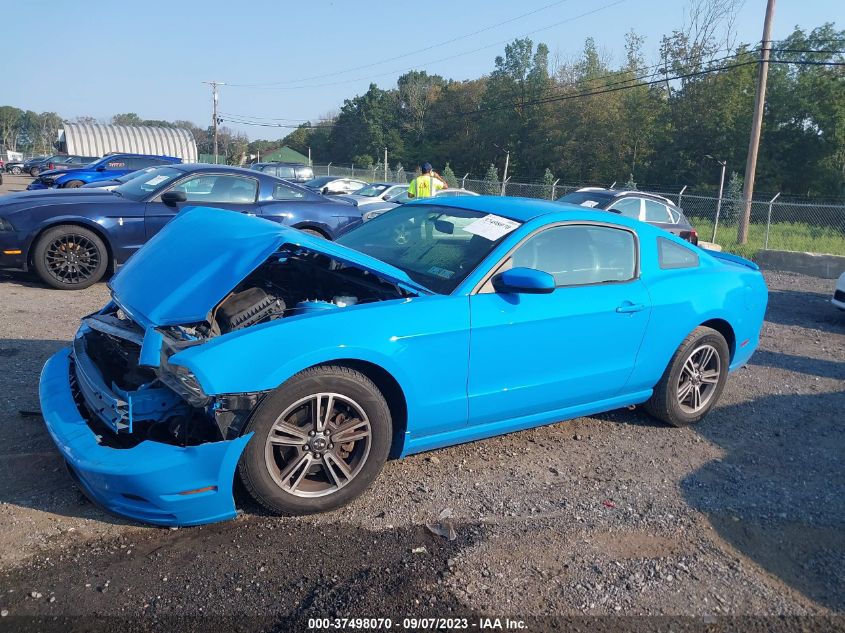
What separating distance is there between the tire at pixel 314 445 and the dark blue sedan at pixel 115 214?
12.8 ft

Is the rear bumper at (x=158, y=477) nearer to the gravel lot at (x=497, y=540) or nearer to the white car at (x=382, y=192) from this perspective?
the gravel lot at (x=497, y=540)

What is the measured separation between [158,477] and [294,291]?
1547mm

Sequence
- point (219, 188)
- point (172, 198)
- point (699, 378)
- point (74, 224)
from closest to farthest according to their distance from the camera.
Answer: point (699, 378)
point (74, 224)
point (172, 198)
point (219, 188)

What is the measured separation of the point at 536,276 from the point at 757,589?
72.0 inches

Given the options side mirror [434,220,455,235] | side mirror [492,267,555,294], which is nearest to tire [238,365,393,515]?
side mirror [492,267,555,294]

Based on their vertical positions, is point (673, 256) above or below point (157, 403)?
above

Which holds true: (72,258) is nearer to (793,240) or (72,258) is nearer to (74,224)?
(74,224)

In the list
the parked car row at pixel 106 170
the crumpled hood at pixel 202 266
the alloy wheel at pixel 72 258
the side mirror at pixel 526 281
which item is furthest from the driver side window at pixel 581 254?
the parked car row at pixel 106 170

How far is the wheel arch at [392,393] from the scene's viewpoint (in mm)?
3476

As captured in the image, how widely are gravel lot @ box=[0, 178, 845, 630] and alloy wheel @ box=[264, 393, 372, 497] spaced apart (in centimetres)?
19

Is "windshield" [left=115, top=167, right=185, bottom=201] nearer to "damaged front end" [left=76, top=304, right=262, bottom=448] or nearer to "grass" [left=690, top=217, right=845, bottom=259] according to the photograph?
"damaged front end" [left=76, top=304, right=262, bottom=448]

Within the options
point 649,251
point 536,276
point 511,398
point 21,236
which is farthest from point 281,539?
point 21,236

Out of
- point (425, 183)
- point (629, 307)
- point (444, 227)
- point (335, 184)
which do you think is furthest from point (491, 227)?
point (335, 184)

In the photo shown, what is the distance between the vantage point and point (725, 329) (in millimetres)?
5164
